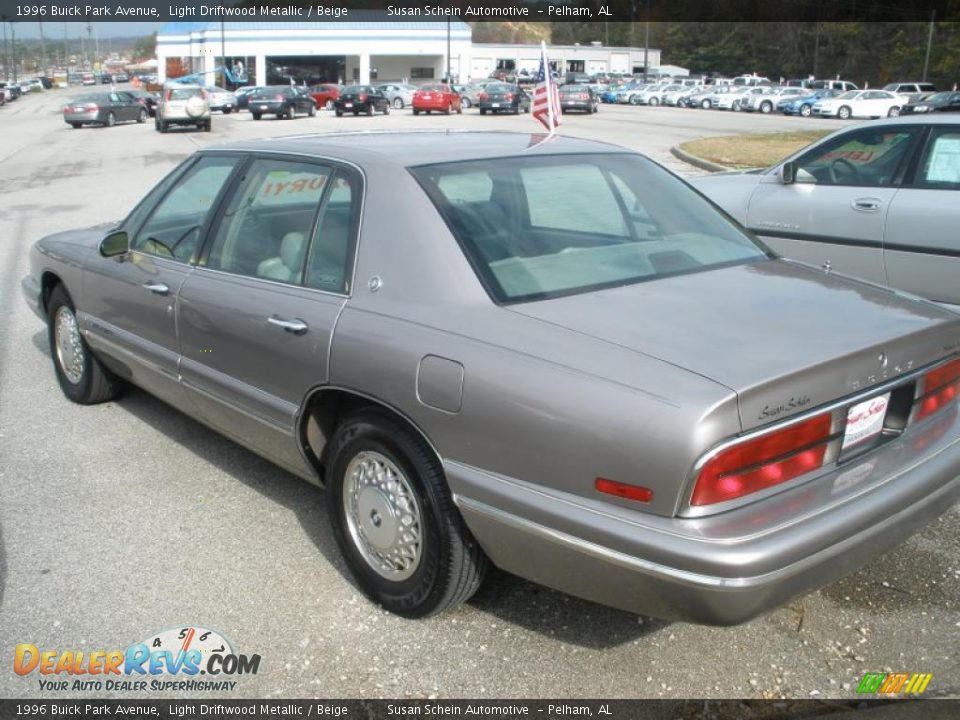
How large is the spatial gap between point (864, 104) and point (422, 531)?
48.7m

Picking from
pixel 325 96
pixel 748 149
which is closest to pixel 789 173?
pixel 748 149

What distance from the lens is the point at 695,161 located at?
19750 mm

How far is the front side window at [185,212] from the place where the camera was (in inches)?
171

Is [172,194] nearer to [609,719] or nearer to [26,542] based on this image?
[26,542]

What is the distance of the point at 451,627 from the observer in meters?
3.30

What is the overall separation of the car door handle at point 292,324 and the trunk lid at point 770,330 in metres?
0.90

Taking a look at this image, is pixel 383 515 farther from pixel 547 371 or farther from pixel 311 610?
pixel 547 371

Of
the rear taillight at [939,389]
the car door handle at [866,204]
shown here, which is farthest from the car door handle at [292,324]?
the car door handle at [866,204]

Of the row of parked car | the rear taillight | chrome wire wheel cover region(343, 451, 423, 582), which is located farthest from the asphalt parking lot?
the row of parked car

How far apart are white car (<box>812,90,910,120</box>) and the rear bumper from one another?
157 feet

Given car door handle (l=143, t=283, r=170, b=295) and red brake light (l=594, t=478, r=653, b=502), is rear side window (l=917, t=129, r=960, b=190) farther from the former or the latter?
car door handle (l=143, t=283, r=170, b=295)

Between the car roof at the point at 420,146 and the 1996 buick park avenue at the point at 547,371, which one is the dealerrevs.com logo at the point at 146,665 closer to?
the 1996 buick park avenue at the point at 547,371

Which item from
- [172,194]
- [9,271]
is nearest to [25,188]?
[9,271]

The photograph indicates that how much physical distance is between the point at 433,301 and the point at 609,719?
4.60ft
